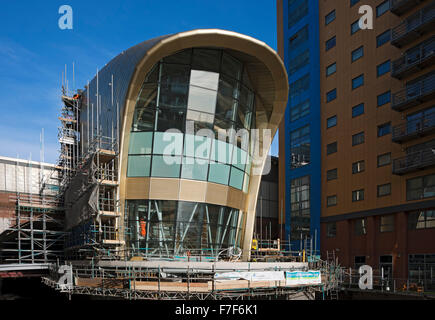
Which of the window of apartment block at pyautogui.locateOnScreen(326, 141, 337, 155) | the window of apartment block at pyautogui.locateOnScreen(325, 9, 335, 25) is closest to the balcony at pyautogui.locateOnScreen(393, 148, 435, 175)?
the window of apartment block at pyautogui.locateOnScreen(326, 141, 337, 155)

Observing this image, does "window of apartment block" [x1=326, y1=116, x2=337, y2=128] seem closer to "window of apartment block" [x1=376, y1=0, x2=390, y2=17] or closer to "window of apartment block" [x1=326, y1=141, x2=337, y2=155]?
"window of apartment block" [x1=326, y1=141, x2=337, y2=155]

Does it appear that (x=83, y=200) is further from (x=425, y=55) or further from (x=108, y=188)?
(x=425, y=55)

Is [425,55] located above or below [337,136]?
above

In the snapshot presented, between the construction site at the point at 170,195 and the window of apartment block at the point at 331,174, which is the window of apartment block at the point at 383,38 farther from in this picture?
the construction site at the point at 170,195

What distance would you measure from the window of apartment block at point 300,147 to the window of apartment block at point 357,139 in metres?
6.30

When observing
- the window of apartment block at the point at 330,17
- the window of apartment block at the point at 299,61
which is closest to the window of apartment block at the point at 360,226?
the window of apartment block at the point at 299,61

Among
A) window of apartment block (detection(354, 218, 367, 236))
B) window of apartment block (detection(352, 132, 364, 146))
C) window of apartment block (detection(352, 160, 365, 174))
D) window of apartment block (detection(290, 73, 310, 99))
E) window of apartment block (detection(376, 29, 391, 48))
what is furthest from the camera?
window of apartment block (detection(290, 73, 310, 99))

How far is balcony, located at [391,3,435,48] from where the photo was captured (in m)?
32.3

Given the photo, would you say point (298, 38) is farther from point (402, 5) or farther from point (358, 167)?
point (358, 167)

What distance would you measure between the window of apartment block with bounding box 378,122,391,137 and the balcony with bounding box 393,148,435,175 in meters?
2.94

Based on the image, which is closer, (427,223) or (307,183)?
(427,223)
